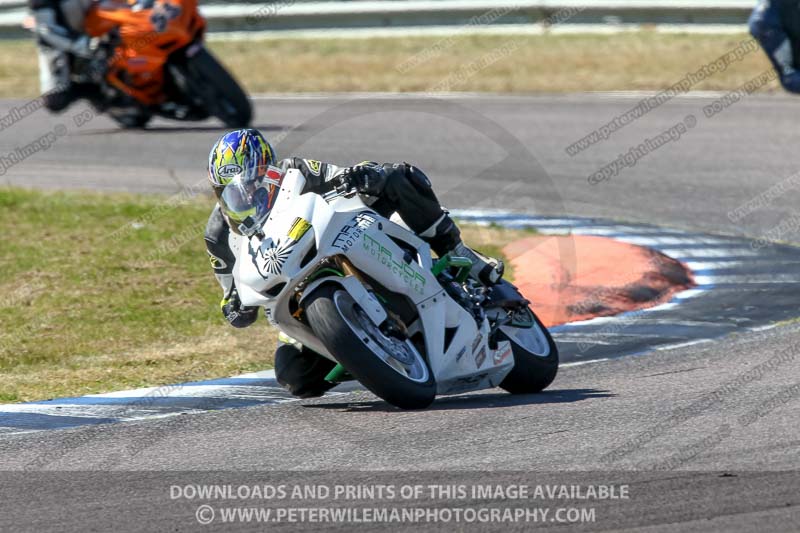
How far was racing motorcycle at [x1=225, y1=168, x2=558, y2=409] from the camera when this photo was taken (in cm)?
593

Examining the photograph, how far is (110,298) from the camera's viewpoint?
9.72 meters

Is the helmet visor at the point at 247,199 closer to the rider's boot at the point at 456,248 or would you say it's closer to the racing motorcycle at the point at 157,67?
the rider's boot at the point at 456,248

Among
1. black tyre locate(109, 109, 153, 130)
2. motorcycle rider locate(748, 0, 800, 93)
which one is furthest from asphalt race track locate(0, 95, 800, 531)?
black tyre locate(109, 109, 153, 130)

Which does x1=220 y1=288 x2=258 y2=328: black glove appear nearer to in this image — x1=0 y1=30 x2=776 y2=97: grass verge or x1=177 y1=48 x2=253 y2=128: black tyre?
x1=177 y1=48 x2=253 y2=128: black tyre

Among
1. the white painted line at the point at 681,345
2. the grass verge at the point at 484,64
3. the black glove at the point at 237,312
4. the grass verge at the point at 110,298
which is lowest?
the grass verge at the point at 484,64

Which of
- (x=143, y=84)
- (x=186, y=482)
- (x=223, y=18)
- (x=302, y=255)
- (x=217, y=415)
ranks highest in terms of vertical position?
(x=302, y=255)

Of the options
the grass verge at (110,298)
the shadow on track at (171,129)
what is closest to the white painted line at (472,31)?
the shadow on track at (171,129)

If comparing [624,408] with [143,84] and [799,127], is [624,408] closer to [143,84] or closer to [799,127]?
[799,127]

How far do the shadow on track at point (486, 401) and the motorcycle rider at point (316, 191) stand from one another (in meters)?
0.21

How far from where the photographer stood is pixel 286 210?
607 centimetres

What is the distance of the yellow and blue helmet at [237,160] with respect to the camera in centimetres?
612

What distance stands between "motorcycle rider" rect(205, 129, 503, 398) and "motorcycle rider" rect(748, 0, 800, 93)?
9245 mm

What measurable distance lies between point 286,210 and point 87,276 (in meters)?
4.59

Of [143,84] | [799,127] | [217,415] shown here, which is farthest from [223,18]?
[217,415]
